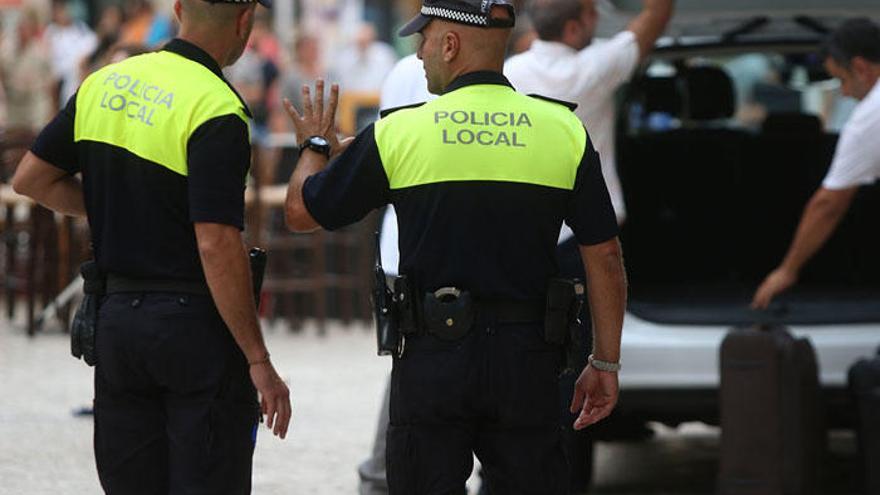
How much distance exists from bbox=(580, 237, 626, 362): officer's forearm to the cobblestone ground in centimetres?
295

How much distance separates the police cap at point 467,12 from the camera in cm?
531

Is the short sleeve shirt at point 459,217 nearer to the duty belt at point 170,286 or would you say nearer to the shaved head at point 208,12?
the duty belt at point 170,286

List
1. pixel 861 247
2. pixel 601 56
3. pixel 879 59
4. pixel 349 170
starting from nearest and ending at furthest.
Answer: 1. pixel 349 170
2. pixel 601 56
3. pixel 879 59
4. pixel 861 247

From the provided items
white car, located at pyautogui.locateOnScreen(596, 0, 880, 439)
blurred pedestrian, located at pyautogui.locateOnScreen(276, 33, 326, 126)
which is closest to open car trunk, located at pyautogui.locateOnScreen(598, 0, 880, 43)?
white car, located at pyautogui.locateOnScreen(596, 0, 880, 439)

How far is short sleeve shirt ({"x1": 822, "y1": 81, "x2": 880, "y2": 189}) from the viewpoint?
25.6 feet

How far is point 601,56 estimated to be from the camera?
7.31m

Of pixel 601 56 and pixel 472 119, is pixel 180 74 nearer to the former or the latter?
pixel 472 119

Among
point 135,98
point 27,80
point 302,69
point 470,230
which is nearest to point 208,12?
point 135,98

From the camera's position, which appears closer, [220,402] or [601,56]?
[220,402]

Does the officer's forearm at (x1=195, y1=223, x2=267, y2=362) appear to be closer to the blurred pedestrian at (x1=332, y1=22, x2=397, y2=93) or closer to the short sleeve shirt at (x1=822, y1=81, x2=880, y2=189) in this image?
the short sleeve shirt at (x1=822, y1=81, x2=880, y2=189)

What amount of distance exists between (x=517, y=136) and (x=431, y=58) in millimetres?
312

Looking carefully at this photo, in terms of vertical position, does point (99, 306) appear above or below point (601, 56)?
below

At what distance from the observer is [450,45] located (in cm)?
536

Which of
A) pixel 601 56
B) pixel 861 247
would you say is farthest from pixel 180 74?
pixel 861 247
